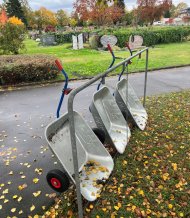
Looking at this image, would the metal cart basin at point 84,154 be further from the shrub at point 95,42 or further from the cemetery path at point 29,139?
the shrub at point 95,42

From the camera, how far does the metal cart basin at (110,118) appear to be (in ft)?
12.1

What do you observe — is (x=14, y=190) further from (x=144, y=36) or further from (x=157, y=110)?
(x=144, y=36)

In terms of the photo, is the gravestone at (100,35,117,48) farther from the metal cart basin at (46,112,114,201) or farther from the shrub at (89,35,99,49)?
the metal cart basin at (46,112,114,201)

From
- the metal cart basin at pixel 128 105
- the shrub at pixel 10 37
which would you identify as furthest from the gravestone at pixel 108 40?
the metal cart basin at pixel 128 105

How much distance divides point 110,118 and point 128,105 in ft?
2.88

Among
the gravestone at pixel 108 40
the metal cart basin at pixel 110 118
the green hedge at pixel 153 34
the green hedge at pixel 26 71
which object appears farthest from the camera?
the green hedge at pixel 153 34

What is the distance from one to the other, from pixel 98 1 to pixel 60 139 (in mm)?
2406

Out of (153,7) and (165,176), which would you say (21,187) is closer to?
(165,176)

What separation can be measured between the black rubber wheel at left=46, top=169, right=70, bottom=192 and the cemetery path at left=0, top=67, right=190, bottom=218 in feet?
0.71

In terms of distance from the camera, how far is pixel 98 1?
12.8 feet

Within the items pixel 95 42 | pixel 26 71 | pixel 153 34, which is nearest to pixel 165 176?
pixel 26 71

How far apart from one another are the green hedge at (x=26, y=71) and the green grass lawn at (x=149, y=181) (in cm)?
509

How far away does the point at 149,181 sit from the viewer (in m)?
3.28

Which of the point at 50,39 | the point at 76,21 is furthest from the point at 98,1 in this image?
the point at 76,21
